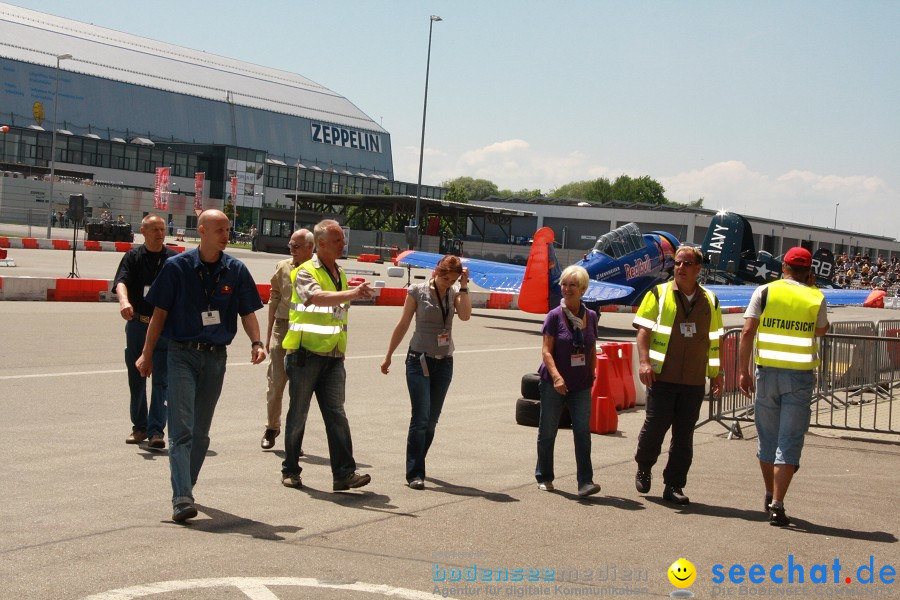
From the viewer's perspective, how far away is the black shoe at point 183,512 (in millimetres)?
6145

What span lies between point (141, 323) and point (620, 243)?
56.5 ft

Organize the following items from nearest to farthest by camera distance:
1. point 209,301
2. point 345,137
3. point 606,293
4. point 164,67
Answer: point 209,301
point 606,293
point 164,67
point 345,137

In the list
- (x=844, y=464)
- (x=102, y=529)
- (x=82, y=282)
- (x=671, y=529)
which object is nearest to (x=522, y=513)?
(x=671, y=529)

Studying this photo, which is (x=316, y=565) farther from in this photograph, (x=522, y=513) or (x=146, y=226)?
(x=146, y=226)

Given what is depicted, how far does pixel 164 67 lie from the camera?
Answer: 10231 centimetres

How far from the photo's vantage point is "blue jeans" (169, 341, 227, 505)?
250 inches

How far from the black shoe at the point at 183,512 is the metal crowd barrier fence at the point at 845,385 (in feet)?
21.3

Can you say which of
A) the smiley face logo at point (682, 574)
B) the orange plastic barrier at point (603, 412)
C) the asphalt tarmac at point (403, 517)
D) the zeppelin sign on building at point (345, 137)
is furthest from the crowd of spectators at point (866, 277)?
the zeppelin sign on building at point (345, 137)

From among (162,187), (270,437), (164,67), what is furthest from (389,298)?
(164,67)

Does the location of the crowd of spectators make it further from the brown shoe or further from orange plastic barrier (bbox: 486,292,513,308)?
the brown shoe

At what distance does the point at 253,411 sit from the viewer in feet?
35.3

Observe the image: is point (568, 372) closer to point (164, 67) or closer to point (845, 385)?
point (845, 385)

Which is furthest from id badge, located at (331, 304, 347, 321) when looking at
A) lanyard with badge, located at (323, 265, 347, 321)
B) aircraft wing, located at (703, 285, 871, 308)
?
aircraft wing, located at (703, 285, 871, 308)

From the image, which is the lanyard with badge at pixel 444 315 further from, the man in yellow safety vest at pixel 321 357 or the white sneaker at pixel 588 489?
the white sneaker at pixel 588 489
